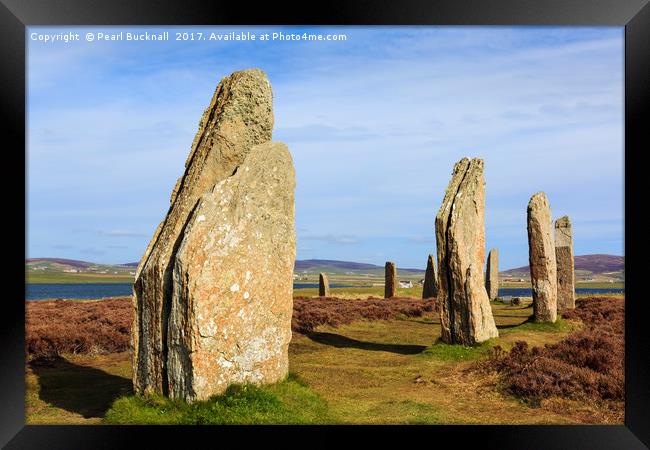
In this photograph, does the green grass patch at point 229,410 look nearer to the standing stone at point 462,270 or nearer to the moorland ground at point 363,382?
the moorland ground at point 363,382

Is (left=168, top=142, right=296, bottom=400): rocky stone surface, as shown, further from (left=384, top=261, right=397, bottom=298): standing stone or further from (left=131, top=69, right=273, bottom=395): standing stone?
(left=384, top=261, right=397, bottom=298): standing stone

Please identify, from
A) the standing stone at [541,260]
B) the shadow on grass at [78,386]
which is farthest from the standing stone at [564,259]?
the shadow on grass at [78,386]

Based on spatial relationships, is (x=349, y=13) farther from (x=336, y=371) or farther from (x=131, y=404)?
(x=336, y=371)

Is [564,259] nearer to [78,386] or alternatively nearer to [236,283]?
[236,283]

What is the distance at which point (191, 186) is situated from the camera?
418 inches

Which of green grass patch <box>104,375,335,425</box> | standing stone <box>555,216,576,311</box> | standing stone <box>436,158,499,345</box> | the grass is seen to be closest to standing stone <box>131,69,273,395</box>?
green grass patch <box>104,375,335,425</box>

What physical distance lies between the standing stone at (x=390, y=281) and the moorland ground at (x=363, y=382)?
1414cm

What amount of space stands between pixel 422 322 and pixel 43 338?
1383 cm

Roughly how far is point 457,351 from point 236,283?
8014 millimetres

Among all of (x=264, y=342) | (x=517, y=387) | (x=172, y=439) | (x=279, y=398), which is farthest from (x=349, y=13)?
(x=517, y=387)

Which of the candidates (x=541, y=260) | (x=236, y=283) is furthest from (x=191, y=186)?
(x=541, y=260)

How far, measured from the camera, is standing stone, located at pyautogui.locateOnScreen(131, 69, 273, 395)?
993 centimetres

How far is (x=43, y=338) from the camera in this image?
17.4m

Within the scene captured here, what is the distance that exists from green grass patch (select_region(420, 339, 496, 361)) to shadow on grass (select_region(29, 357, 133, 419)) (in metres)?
7.45
